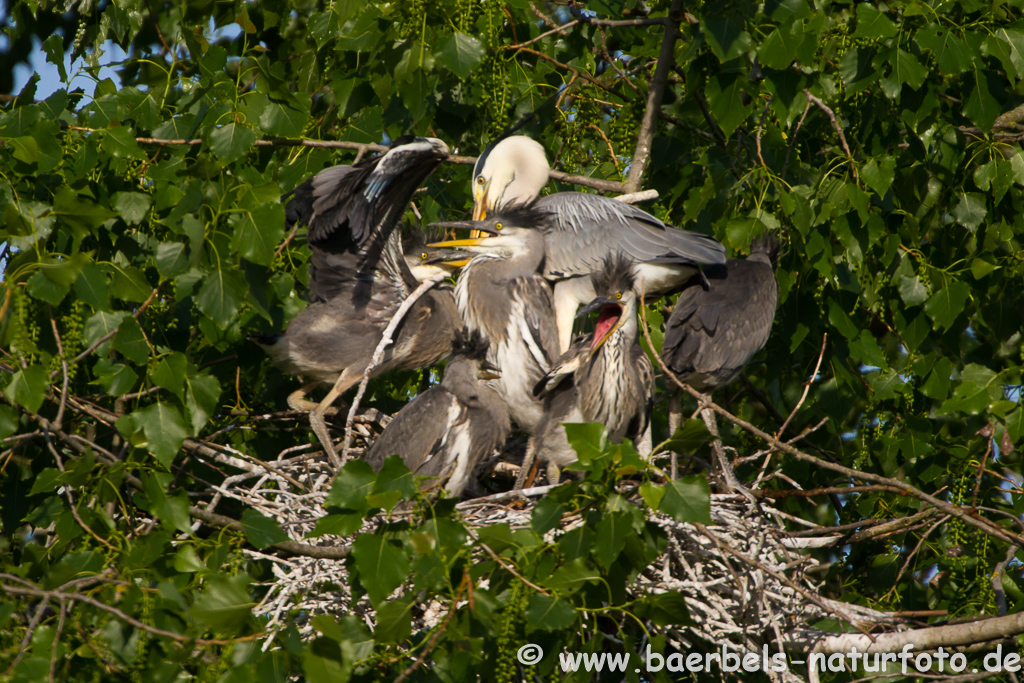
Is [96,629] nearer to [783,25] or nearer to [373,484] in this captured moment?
[373,484]

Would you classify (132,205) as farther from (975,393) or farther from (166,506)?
(975,393)

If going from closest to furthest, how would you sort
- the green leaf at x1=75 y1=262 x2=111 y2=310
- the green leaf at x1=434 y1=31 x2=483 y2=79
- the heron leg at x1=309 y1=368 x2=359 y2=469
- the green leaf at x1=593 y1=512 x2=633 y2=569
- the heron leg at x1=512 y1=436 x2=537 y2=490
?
1. the green leaf at x1=593 y1=512 x2=633 y2=569
2. the green leaf at x1=75 y1=262 x2=111 y2=310
3. the green leaf at x1=434 y1=31 x2=483 y2=79
4. the heron leg at x1=512 y1=436 x2=537 y2=490
5. the heron leg at x1=309 y1=368 x2=359 y2=469

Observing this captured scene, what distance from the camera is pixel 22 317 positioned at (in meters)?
2.32

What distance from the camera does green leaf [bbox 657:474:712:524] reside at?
225cm

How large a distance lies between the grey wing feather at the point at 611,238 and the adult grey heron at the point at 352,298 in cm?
56

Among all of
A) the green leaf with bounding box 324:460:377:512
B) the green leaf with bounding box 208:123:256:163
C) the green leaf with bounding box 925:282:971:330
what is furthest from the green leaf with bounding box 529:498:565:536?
the green leaf with bounding box 925:282:971:330

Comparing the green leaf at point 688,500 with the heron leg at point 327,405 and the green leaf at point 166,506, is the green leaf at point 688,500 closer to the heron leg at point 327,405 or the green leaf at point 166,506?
the green leaf at point 166,506

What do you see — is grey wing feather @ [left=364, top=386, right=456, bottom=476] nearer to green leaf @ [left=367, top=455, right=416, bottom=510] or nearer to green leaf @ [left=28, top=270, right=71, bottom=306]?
green leaf @ [left=367, top=455, right=416, bottom=510]

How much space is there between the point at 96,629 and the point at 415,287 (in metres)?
2.01

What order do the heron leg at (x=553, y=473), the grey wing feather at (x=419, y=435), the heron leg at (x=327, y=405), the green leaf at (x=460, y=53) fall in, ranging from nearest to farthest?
the green leaf at (x=460, y=53)
the grey wing feather at (x=419, y=435)
the heron leg at (x=553, y=473)
the heron leg at (x=327, y=405)

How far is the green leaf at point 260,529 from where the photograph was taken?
91.8 inches

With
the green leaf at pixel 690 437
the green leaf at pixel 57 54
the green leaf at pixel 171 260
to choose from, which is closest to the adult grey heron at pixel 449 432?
the green leaf at pixel 690 437

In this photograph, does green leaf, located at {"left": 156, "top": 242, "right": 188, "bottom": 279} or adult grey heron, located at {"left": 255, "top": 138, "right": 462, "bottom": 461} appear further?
adult grey heron, located at {"left": 255, "top": 138, "right": 462, "bottom": 461}

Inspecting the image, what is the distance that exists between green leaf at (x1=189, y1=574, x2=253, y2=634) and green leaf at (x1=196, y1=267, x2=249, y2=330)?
2.16 feet
